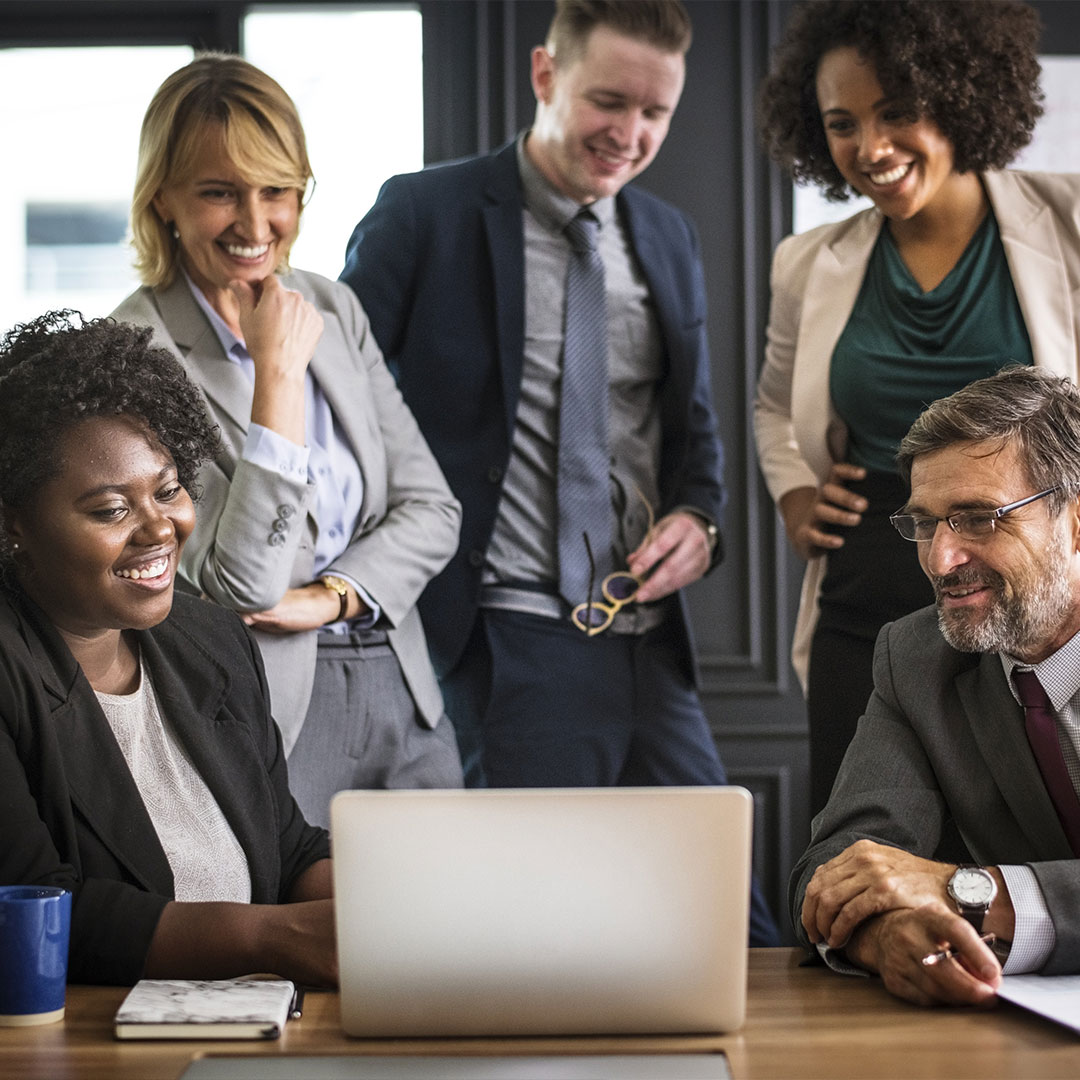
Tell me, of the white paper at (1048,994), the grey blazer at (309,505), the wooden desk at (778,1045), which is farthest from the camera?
the grey blazer at (309,505)

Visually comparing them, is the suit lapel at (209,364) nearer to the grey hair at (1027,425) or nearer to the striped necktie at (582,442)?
the striped necktie at (582,442)

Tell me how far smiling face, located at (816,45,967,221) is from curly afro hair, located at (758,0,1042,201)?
22 millimetres

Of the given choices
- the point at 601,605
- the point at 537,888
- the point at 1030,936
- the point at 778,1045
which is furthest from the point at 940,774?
the point at 601,605

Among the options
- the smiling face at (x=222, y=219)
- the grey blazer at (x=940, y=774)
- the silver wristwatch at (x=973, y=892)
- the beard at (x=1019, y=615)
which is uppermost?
the smiling face at (x=222, y=219)

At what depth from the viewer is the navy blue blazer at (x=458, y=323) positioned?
114 inches

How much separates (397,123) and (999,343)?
177 centimetres

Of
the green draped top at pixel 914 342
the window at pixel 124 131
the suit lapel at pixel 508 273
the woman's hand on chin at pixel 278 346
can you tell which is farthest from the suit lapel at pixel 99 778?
the window at pixel 124 131

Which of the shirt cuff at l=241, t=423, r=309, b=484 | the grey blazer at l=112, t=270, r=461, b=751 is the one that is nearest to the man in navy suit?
the grey blazer at l=112, t=270, r=461, b=751

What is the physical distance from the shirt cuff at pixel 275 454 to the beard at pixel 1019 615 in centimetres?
111

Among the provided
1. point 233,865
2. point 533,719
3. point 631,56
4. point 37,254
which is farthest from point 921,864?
point 37,254

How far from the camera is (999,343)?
8.27 ft

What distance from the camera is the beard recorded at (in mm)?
1723

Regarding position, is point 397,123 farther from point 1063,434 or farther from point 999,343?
point 1063,434

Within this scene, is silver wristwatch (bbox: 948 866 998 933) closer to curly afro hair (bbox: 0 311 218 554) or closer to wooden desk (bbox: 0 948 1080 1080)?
wooden desk (bbox: 0 948 1080 1080)
